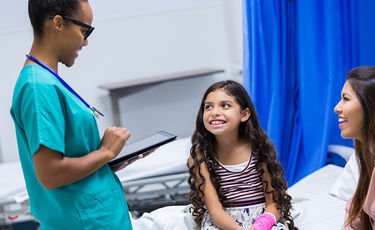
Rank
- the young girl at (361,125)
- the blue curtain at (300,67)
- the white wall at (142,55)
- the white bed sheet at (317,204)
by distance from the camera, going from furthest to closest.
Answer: the white wall at (142,55), the blue curtain at (300,67), the white bed sheet at (317,204), the young girl at (361,125)

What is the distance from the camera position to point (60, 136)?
103 cm

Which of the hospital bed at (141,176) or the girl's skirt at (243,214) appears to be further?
the hospital bed at (141,176)

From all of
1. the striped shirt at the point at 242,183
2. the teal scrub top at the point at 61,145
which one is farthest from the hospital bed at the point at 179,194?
the teal scrub top at the point at 61,145

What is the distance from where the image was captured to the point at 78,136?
42.9 inches

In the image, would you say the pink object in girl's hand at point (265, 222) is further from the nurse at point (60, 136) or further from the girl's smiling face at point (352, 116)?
the nurse at point (60, 136)

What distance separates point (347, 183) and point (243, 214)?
26.2 inches

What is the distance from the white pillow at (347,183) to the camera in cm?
213

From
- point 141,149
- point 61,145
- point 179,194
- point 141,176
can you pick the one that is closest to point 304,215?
point 141,149

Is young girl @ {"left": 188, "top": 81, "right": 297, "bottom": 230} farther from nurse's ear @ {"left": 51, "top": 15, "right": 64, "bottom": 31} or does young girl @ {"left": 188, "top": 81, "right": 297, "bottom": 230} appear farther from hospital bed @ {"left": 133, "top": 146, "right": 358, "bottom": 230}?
nurse's ear @ {"left": 51, "top": 15, "right": 64, "bottom": 31}

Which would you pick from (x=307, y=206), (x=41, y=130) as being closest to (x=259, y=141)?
(x=307, y=206)

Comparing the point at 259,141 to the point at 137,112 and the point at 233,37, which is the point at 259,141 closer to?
the point at 233,37

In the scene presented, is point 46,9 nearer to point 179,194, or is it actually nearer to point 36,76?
point 36,76

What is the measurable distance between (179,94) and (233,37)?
0.86m

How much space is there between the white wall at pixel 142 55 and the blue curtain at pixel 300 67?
3.44 feet
